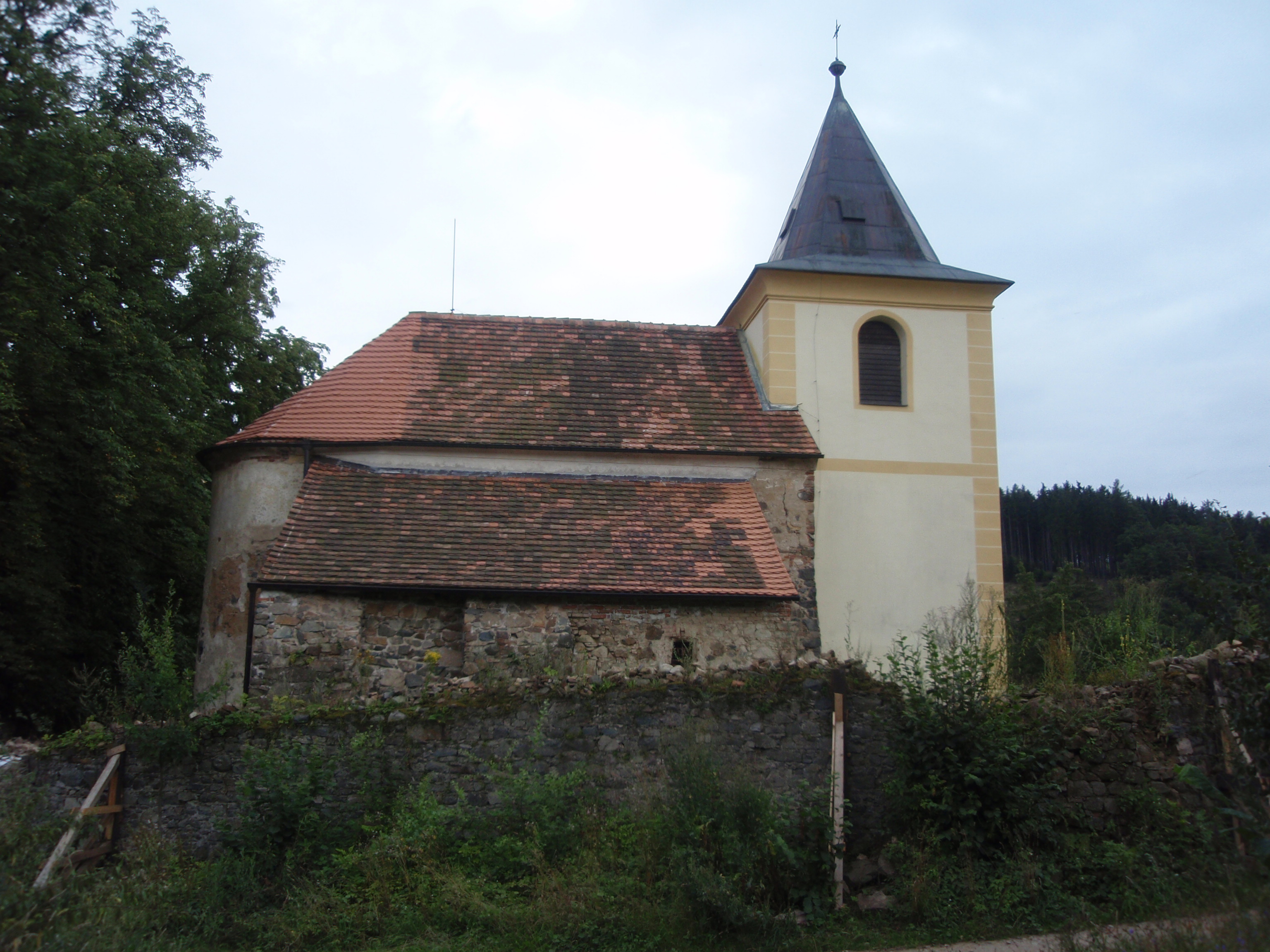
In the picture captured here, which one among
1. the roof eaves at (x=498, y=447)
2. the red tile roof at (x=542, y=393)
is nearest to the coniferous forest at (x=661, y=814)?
the roof eaves at (x=498, y=447)

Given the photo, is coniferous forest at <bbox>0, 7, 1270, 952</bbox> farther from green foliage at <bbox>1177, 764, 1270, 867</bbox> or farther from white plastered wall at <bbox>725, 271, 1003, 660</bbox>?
white plastered wall at <bbox>725, 271, 1003, 660</bbox>

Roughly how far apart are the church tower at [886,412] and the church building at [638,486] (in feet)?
0.13

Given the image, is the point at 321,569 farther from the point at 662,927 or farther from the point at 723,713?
the point at 662,927

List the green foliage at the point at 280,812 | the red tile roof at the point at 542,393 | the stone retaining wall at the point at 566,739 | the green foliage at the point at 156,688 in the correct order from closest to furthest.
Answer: the green foliage at the point at 280,812 → the stone retaining wall at the point at 566,739 → the green foliage at the point at 156,688 → the red tile roof at the point at 542,393

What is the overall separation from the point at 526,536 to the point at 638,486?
2042mm

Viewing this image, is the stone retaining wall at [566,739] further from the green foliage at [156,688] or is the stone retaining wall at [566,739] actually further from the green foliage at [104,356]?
the green foliage at [104,356]

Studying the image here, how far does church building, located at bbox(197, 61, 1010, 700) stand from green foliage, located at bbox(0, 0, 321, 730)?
213 cm

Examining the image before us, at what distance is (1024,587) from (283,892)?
107 ft

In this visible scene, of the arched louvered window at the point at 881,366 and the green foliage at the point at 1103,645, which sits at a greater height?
the arched louvered window at the point at 881,366

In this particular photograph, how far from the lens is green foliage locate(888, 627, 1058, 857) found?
754 centimetres

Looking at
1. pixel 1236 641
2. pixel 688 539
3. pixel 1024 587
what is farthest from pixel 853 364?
pixel 1024 587

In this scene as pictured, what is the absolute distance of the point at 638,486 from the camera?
547 inches

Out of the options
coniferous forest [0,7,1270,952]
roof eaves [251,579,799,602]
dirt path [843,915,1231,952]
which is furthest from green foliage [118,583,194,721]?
dirt path [843,915,1231,952]

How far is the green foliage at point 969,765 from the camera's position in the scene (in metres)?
7.54
